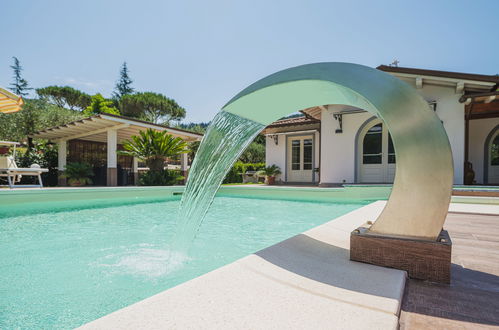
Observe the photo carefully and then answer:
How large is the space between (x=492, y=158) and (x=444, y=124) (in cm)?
349

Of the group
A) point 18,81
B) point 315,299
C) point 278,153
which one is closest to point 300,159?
point 278,153

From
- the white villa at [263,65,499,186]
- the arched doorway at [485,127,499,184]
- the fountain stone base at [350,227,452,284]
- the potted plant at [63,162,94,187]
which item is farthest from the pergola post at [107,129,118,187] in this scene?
the arched doorway at [485,127,499,184]

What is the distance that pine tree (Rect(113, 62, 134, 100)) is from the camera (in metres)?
40.8

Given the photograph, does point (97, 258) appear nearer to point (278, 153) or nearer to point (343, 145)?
point (343, 145)

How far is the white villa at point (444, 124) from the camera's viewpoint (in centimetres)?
929

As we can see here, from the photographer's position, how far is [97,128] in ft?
44.8

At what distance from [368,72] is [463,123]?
10.3m

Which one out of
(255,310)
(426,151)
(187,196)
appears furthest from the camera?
(187,196)

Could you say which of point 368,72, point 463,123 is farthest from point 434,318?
point 463,123

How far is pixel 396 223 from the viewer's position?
70.4 inches

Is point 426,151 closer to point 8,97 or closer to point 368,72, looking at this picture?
point 368,72

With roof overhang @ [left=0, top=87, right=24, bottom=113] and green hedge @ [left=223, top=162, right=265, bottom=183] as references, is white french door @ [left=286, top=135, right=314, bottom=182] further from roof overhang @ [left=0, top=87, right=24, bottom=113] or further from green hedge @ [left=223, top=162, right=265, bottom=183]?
roof overhang @ [left=0, top=87, right=24, bottom=113]

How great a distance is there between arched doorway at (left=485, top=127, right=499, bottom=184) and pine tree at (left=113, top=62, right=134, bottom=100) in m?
43.8

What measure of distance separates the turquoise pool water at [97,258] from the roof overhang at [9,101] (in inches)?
149
